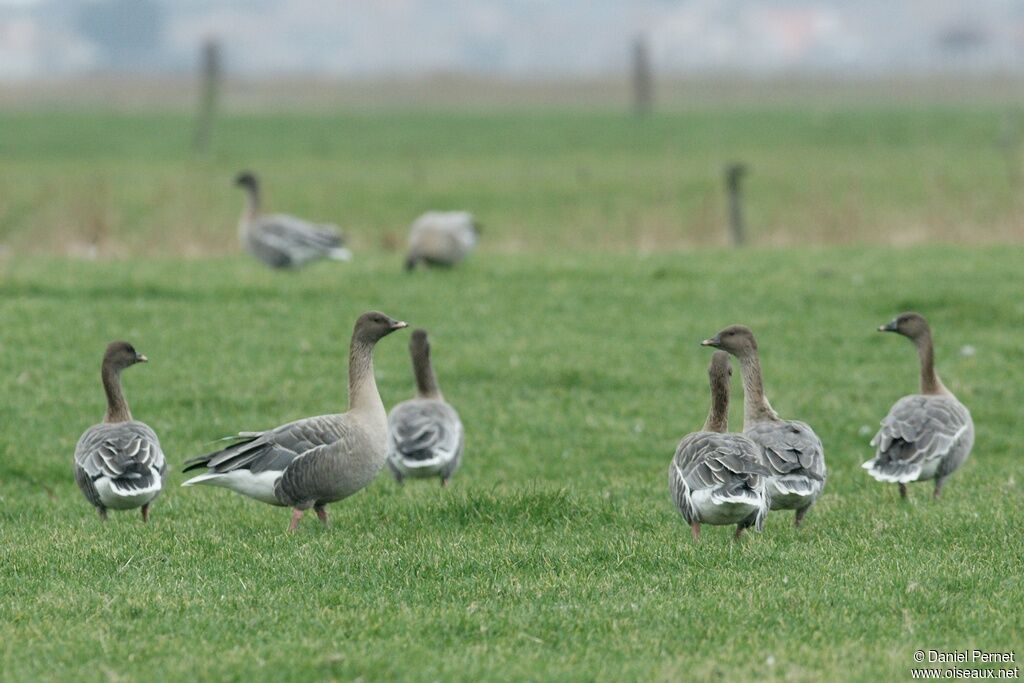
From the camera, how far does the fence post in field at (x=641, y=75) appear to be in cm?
5281

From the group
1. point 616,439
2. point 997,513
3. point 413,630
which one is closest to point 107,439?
point 413,630

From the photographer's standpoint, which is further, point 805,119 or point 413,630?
point 805,119

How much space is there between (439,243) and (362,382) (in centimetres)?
1139

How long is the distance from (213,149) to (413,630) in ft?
145

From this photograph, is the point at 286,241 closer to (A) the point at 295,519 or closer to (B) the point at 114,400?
(B) the point at 114,400

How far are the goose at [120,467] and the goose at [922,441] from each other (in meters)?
5.59

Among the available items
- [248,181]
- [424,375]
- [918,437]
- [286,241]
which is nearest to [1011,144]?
[248,181]

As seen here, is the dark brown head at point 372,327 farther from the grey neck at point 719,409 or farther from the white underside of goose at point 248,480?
the grey neck at point 719,409

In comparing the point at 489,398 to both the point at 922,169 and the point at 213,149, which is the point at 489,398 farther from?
the point at 213,149

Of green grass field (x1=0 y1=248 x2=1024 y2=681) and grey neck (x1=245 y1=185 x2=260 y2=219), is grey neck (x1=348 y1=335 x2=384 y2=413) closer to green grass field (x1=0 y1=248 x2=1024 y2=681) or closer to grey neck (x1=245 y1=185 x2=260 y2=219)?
green grass field (x1=0 y1=248 x2=1024 y2=681)

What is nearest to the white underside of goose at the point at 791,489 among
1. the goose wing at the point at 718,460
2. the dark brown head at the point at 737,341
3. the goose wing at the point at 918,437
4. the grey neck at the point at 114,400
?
the goose wing at the point at 718,460

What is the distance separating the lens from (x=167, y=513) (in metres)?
10.9

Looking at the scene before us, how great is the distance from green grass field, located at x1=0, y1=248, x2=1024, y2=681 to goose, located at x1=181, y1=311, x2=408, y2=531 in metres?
0.29

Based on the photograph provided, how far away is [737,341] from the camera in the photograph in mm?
11312
